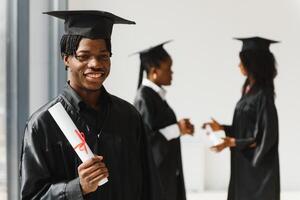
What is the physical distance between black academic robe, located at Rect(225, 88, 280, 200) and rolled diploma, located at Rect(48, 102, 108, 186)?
186 centimetres

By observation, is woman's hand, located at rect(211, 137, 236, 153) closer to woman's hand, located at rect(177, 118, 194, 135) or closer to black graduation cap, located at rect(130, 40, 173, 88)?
woman's hand, located at rect(177, 118, 194, 135)

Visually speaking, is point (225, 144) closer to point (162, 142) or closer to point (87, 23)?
point (162, 142)

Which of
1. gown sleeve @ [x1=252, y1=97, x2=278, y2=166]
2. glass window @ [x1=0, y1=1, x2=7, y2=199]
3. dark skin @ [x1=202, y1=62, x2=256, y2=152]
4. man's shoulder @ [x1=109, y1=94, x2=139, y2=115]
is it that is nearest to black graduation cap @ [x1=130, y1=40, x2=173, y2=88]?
dark skin @ [x1=202, y1=62, x2=256, y2=152]

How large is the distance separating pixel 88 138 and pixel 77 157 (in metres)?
0.07

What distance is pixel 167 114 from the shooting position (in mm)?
3166

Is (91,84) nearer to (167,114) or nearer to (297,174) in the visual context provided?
(167,114)

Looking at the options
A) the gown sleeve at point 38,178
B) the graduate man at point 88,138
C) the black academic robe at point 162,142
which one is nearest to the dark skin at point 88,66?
the graduate man at point 88,138

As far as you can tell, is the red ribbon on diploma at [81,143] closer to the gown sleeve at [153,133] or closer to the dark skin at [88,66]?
the dark skin at [88,66]

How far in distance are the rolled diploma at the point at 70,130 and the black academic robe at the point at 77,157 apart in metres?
0.04

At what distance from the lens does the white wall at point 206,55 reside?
11.7 ft

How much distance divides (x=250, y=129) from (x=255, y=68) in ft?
1.32

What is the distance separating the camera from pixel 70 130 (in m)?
1.46

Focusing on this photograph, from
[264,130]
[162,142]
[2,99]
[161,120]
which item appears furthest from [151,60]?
[2,99]

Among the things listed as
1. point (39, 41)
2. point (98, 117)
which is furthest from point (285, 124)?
point (98, 117)
